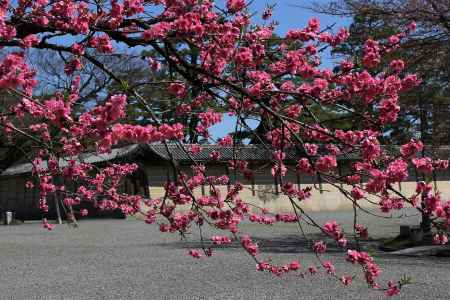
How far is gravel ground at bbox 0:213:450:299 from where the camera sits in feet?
23.0

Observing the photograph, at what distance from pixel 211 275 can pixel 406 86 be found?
5.30m

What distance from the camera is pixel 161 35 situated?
3279 mm

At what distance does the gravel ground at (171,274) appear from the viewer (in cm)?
700

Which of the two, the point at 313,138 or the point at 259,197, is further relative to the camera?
the point at 259,197

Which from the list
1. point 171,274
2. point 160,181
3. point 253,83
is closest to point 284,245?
point 171,274

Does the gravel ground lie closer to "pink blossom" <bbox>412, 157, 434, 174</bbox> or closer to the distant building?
"pink blossom" <bbox>412, 157, 434, 174</bbox>

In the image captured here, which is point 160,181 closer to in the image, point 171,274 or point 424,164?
point 171,274

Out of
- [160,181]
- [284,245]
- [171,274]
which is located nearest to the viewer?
[171,274]

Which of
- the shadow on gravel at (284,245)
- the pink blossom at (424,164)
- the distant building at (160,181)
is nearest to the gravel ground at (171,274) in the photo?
the shadow on gravel at (284,245)

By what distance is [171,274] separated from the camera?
28.4ft

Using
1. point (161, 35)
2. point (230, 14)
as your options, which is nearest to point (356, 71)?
point (230, 14)

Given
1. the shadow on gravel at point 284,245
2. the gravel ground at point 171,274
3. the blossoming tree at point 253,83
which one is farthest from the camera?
the shadow on gravel at point 284,245

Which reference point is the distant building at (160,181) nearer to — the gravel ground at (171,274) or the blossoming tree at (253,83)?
the gravel ground at (171,274)

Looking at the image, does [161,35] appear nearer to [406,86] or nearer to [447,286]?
[406,86]
